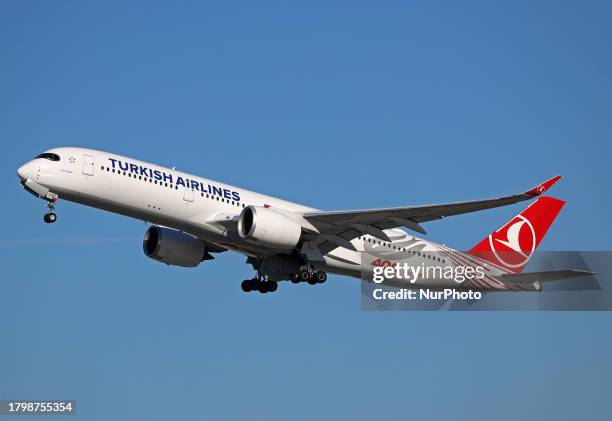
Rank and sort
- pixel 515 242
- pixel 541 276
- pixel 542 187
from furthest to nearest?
pixel 515 242
pixel 541 276
pixel 542 187

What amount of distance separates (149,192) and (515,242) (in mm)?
18737

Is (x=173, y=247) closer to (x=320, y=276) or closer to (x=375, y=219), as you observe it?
(x=320, y=276)

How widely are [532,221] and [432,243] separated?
632 centimetres

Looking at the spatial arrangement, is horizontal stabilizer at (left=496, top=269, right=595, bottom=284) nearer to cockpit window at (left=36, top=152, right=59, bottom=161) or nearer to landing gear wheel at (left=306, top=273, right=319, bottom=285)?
landing gear wheel at (left=306, top=273, right=319, bottom=285)

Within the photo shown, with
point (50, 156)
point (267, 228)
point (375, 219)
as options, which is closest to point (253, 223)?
point (267, 228)

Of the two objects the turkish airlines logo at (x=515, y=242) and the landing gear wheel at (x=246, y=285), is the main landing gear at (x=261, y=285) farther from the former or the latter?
the turkish airlines logo at (x=515, y=242)

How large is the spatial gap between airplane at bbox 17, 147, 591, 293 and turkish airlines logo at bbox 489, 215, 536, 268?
1.60 metres

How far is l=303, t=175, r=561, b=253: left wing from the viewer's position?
41.8 m

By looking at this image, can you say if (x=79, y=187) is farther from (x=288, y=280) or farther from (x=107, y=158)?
(x=288, y=280)

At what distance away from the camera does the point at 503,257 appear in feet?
171

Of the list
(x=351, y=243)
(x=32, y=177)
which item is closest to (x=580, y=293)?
(x=351, y=243)

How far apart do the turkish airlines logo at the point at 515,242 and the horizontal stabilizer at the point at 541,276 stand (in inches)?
84.0

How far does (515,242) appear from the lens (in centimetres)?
5312

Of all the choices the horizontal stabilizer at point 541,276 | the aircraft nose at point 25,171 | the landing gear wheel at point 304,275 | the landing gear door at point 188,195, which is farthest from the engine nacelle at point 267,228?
the horizontal stabilizer at point 541,276
